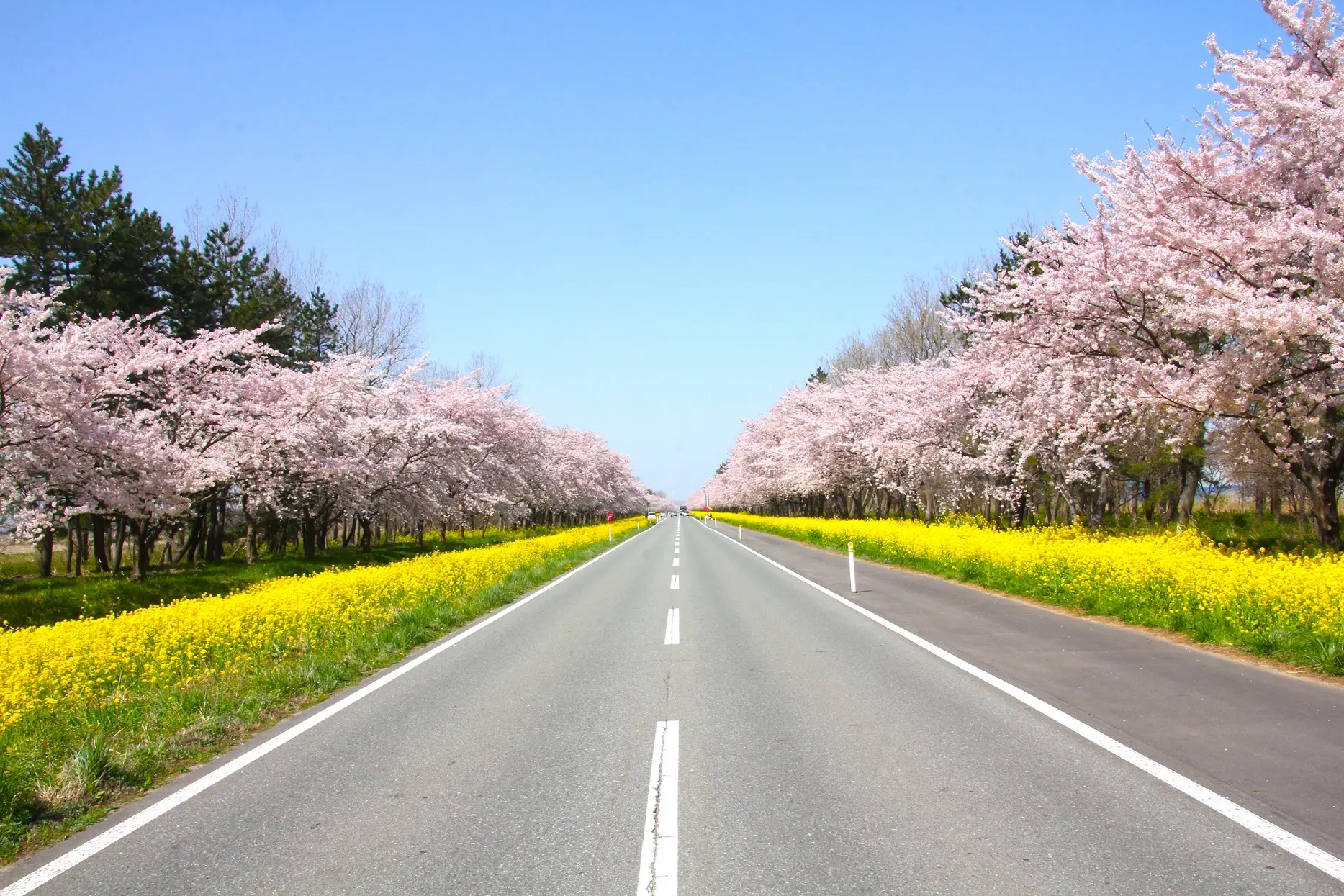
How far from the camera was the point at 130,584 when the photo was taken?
20953mm

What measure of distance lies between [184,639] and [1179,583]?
42.7ft

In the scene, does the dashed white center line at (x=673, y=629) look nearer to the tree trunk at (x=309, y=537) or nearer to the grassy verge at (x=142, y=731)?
the grassy verge at (x=142, y=731)

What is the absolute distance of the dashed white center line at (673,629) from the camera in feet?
33.7

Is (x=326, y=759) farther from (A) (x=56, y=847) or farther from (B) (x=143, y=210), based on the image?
(B) (x=143, y=210)

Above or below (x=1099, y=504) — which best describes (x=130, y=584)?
below

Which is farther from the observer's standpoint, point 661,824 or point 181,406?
point 181,406

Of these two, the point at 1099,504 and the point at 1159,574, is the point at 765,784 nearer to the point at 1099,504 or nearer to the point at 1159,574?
the point at 1159,574

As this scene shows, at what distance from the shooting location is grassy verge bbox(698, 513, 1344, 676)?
332 inches

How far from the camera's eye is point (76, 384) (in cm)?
1708

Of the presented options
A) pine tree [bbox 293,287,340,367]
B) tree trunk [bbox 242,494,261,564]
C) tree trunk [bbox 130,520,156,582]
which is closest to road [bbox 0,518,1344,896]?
tree trunk [bbox 130,520,156,582]

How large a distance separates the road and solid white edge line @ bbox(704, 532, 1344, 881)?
0.05m

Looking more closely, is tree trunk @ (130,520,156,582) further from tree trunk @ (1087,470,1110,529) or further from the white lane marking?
tree trunk @ (1087,470,1110,529)

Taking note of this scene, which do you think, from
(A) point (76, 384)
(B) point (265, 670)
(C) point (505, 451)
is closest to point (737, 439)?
(C) point (505, 451)

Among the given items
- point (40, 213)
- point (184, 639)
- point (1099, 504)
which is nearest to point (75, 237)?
point (40, 213)
